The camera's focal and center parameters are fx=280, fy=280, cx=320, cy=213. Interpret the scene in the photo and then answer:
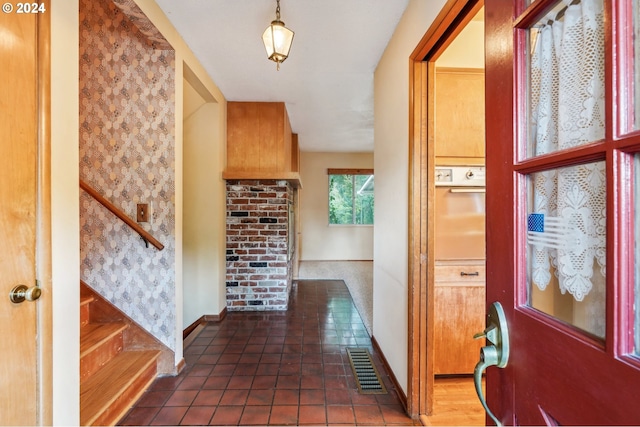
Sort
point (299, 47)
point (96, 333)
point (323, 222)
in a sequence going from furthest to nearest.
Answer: point (323, 222) → point (299, 47) → point (96, 333)

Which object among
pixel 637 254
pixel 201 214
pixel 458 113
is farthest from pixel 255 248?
pixel 637 254

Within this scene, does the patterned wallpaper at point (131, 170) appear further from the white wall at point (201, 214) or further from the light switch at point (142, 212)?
the white wall at point (201, 214)

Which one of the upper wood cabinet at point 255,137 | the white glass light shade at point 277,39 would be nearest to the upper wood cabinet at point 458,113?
the white glass light shade at point 277,39

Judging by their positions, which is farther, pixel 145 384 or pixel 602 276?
pixel 145 384

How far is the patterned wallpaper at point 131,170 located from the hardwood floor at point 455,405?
1.96 metres

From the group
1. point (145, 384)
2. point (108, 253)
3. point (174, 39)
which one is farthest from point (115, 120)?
point (145, 384)

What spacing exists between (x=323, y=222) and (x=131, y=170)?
5.09 metres

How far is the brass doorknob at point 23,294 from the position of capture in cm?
98

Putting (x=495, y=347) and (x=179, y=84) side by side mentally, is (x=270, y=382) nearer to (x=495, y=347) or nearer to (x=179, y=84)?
(x=495, y=347)

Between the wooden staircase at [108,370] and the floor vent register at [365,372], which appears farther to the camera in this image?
the floor vent register at [365,372]

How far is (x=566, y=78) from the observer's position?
0.59 m

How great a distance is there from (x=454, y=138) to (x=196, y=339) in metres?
2.96

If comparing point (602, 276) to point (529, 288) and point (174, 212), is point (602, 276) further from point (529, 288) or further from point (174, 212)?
point (174, 212)

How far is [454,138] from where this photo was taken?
2.09 meters
